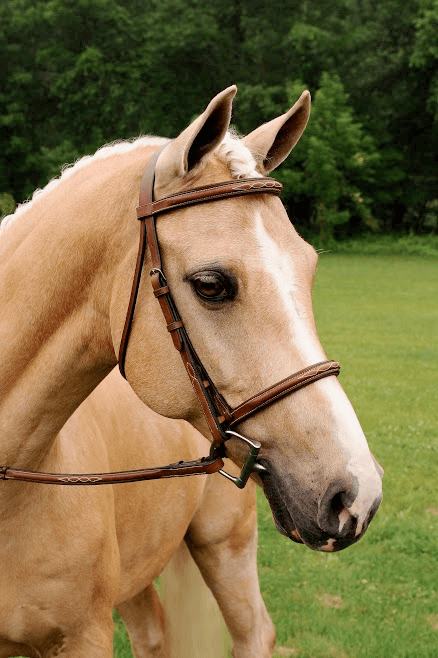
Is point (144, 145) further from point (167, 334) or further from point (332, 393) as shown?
point (332, 393)

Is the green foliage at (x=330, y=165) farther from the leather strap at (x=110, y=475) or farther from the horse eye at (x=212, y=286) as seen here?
the horse eye at (x=212, y=286)

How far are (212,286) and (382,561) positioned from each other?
4229mm

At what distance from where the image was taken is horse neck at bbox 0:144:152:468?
2.21 metres

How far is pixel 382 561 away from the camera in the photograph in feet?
18.2

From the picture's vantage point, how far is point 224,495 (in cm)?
358

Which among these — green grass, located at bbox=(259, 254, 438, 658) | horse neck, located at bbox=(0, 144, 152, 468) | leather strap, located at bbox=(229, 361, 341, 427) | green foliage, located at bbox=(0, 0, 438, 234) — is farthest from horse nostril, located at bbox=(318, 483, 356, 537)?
green foliage, located at bbox=(0, 0, 438, 234)

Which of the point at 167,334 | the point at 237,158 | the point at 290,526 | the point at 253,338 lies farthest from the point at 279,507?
the point at 237,158

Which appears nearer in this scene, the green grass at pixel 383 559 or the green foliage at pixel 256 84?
the green grass at pixel 383 559

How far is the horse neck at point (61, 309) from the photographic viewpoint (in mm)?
2209

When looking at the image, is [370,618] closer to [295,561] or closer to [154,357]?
[295,561]

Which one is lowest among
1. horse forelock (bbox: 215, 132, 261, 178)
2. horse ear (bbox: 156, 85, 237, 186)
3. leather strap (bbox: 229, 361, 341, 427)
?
leather strap (bbox: 229, 361, 341, 427)

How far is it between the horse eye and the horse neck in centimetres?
29

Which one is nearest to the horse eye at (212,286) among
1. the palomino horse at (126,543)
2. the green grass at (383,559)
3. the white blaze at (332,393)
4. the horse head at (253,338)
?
the horse head at (253,338)

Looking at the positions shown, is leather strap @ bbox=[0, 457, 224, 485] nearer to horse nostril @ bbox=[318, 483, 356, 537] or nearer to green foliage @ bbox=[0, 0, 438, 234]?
horse nostril @ bbox=[318, 483, 356, 537]
